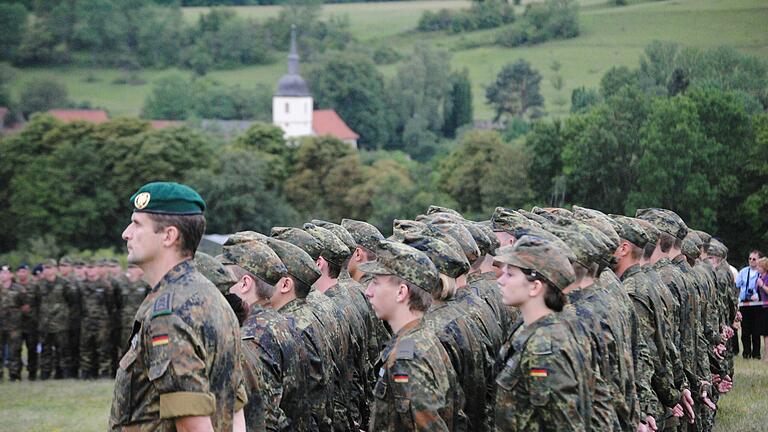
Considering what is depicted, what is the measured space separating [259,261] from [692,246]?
780 centimetres

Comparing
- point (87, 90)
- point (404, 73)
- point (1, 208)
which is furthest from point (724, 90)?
point (87, 90)

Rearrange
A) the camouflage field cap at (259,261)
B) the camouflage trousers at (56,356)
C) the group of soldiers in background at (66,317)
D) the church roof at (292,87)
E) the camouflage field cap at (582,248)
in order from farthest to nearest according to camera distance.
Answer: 1. the church roof at (292,87)
2. the camouflage trousers at (56,356)
3. the group of soldiers in background at (66,317)
4. the camouflage field cap at (582,248)
5. the camouflage field cap at (259,261)

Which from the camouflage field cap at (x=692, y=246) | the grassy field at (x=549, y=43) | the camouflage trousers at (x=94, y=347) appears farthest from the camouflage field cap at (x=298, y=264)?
the grassy field at (x=549, y=43)

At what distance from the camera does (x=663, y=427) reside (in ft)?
29.4

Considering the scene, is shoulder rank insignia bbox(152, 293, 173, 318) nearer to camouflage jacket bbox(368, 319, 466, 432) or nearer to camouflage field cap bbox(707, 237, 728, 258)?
camouflage jacket bbox(368, 319, 466, 432)

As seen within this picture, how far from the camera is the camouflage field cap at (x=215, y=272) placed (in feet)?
19.2

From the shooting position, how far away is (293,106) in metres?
128

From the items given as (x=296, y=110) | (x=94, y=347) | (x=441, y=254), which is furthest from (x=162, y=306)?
(x=296, y=110)

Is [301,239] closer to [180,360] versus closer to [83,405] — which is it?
Answer: [180,360]

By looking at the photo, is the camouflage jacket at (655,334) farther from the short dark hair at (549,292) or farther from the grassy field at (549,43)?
the grassy field at (549,43)

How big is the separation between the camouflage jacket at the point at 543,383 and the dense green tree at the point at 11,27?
138m

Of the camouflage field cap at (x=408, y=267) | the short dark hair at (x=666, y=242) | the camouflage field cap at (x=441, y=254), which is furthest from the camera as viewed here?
the short dark hair at (x=666, y=242)

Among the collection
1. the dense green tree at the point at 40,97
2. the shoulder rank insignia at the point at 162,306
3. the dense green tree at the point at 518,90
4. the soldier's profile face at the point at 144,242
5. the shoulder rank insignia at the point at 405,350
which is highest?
the soldier's profile face at the point at 144,242

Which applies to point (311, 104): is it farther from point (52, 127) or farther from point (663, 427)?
point (663, 427)
